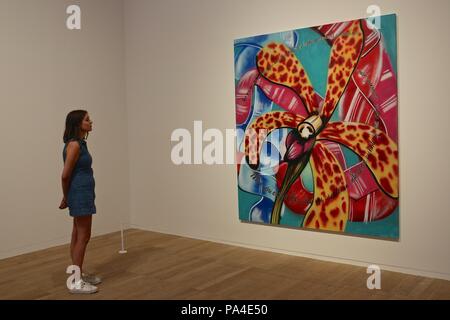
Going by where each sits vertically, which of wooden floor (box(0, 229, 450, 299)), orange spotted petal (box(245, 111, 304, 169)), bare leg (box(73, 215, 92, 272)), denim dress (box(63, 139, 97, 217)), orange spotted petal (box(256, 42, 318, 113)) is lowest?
wooden floor (box(0, 229, 450, 299))

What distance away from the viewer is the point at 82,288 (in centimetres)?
334

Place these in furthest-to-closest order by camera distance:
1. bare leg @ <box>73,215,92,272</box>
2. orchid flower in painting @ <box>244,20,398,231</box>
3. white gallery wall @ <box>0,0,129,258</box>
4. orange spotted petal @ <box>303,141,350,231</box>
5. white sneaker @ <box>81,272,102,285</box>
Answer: white gallery wall @ <box>0,0,129,258</box>, orange spotted petal @ <box>303,141,350,231</box>, orchid flower in painting @ <box>244,20,398,231</box>, white sneaker @ <box>81,272,102,285</box>, bare leg @ <box>73,215,92,272</box>

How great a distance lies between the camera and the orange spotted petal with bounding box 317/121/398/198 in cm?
360

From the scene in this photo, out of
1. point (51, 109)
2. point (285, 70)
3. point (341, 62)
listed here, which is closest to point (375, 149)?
point (341, 62)

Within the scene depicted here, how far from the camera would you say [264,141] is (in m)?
4.27

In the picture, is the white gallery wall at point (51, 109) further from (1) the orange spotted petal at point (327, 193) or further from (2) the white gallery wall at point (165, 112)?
(1) the orange spotted petal at point (327, 193)

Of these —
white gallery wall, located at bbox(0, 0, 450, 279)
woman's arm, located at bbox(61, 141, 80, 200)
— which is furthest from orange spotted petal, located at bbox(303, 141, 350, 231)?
woman's arm, located at bbox(61, 141, 80, 200)

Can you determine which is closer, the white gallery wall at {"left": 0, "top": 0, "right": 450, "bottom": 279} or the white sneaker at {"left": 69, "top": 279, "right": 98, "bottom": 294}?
the white sneaker at {"left": 69, "top": 279, "right": 98, "bottom": 294}

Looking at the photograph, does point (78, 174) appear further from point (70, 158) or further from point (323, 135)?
point (323, 135)

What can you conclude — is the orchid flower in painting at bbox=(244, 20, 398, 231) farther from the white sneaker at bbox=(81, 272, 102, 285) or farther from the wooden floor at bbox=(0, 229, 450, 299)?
the white sneaker at bbox=(81, 272, 102, 285)

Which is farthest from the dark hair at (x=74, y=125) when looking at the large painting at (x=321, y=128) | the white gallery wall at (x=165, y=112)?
the large painting at (x=321, y=128)

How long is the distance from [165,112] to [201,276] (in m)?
1.96

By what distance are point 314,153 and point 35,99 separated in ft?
8.37
